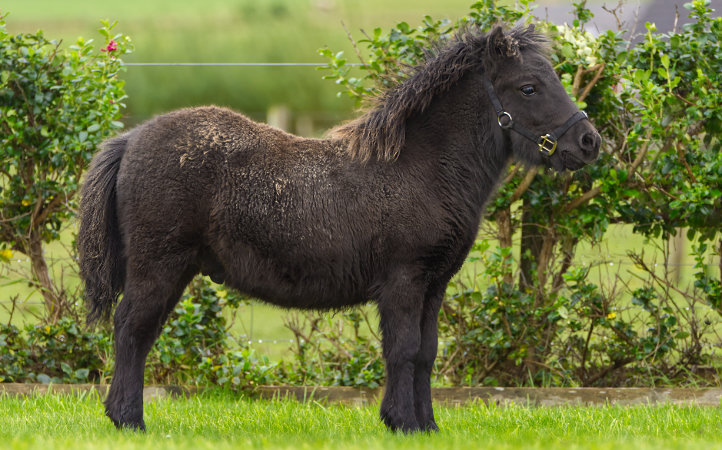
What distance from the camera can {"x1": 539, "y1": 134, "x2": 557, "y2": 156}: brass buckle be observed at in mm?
4141

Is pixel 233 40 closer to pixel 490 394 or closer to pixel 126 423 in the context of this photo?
pixel 490 394

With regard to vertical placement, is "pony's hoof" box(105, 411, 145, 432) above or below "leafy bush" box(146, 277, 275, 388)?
below

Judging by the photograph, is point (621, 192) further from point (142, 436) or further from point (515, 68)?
point (142, 436)

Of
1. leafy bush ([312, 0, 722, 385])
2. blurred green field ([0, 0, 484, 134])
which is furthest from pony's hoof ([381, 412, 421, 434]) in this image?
blurred green field ([0, 0, 484, 134])

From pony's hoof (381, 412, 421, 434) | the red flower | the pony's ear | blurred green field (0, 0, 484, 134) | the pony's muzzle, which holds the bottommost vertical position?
pony's hoof (381, 412, 421, 434)

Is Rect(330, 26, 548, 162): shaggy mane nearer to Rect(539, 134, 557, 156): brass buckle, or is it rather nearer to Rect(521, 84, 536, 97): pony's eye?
Rect(521, 84, 536, 97): pony's eye

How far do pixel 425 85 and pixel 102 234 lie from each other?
199 centimetres

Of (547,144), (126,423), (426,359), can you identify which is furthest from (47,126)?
(547,144)

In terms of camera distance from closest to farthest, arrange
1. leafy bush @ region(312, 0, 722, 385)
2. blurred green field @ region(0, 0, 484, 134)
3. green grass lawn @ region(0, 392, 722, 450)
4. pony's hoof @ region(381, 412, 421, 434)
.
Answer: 1. green grass lawn @ region(0, 392, 722, 450)
2. pony's hoof @ region(381, 412, 421, 434)
3. leafy bush @ region(312, 0, 722, 385)
4. blurred green field @ region(0, 0, 484, 134)

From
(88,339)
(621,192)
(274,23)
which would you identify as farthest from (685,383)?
(274,23)

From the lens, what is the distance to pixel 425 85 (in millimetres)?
4340

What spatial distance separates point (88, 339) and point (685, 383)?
442 centimetres

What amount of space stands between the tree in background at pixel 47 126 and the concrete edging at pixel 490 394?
69cm

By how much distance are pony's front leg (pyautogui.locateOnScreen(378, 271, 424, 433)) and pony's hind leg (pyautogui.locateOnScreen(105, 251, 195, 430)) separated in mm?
1145
